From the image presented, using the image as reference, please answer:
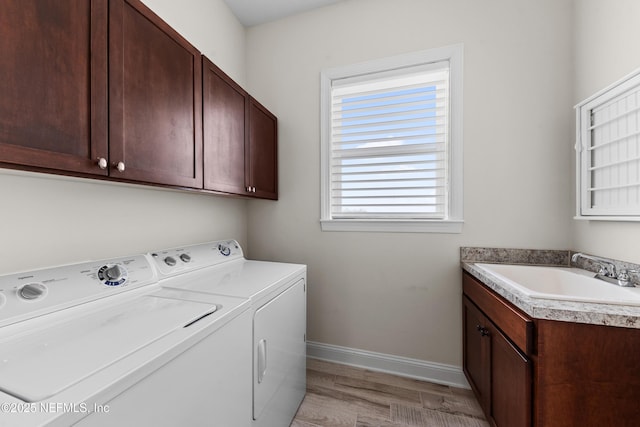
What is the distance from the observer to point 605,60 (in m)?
1.44

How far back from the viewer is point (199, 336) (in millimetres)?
824

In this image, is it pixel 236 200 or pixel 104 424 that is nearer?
pixel 104 424

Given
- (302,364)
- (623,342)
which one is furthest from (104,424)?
(623,342)

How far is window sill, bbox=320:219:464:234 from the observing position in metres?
1.88

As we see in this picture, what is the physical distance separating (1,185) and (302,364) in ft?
5.62

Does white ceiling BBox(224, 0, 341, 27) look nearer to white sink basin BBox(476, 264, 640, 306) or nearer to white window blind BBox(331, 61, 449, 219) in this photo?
white window blind BBox(331, 61, 449, 219)

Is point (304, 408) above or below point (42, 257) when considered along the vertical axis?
below

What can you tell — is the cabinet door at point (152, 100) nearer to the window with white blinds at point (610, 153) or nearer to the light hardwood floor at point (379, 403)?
the light hardwood floor at point (379, 403)

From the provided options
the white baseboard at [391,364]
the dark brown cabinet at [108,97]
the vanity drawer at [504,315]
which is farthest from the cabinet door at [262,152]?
the vanity drawer at [504,315]

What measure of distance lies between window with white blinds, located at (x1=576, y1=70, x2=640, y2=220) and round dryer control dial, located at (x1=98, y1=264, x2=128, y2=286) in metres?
2.42

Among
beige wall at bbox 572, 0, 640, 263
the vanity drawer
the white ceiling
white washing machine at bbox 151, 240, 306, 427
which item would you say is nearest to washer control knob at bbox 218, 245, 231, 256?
white washing machine at bbox 151, 240, 306, 427

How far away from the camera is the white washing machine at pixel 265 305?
3.92 ft

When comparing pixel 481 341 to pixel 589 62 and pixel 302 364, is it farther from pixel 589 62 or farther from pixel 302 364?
pixel 589 62

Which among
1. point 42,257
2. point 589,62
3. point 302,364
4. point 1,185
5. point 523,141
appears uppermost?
point 589,62
